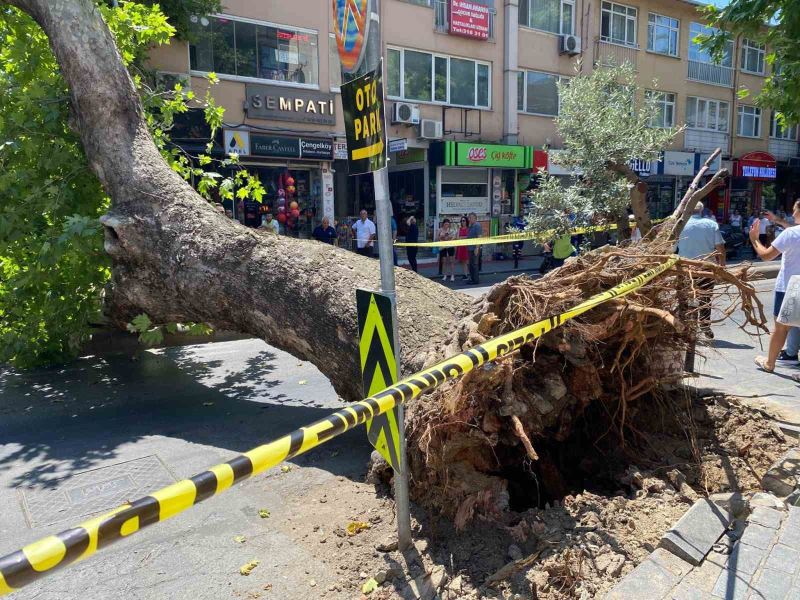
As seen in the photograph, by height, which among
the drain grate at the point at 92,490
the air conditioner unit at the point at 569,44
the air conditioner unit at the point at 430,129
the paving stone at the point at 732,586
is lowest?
the drain grate at the point at 92,490

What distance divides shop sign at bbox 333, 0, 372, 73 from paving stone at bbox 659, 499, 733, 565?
9.58 feet

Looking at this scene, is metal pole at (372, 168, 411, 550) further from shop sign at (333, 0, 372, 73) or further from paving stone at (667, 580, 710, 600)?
paving stone at (667, 580, 710, 600)

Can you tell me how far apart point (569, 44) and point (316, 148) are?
454 inches

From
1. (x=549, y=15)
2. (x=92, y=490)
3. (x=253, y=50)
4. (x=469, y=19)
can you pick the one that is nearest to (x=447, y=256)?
(x=253, y=50)

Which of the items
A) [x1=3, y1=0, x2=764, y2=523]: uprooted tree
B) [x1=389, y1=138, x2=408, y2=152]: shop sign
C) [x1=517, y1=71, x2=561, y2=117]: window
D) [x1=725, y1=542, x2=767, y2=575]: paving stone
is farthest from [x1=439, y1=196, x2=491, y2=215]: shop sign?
[x1=725, y1=542, x2=767, y2=575]: paving stone

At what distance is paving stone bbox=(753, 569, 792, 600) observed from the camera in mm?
2766

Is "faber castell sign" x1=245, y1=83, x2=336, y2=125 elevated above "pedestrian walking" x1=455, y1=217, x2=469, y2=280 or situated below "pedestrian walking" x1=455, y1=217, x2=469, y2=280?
above

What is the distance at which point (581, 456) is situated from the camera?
4480 mm

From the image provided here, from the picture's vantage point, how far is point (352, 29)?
3008mm

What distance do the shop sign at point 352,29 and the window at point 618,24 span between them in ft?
80.1

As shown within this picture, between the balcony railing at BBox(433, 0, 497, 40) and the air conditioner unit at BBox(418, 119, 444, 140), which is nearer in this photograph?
the air conditioner unit at BBox(418, 119, 444, 140)

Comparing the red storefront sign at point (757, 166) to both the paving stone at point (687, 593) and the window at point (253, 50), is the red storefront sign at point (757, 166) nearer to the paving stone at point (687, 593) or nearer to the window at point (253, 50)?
the window at point (253, 50)

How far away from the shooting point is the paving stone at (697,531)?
302 centimetres

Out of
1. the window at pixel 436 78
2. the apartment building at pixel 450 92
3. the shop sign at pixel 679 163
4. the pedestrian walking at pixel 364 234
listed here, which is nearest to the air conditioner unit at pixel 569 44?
the apartment building at pixel 450 92
